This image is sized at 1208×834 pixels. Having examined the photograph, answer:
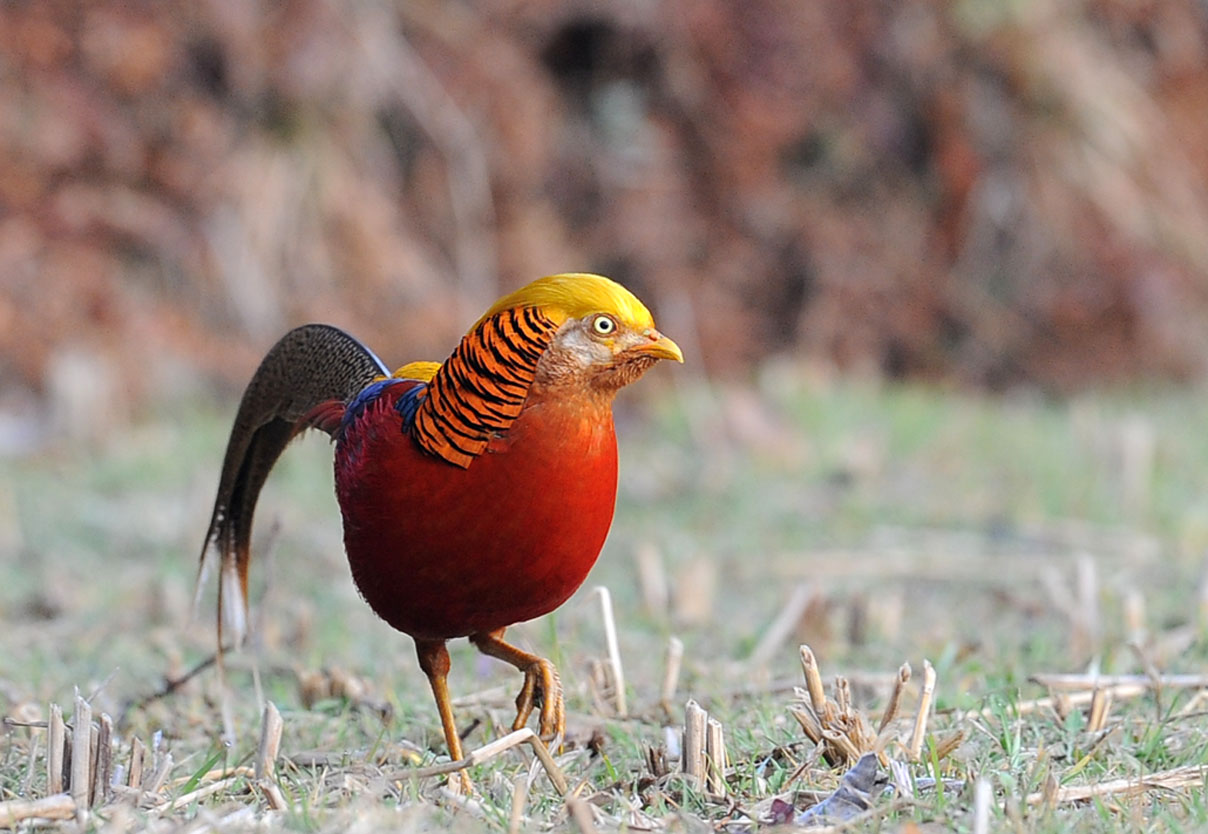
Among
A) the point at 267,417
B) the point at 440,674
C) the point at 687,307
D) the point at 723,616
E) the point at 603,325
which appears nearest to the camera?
the point at 603,325

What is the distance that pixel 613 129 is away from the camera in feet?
30.2

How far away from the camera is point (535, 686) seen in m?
2.47

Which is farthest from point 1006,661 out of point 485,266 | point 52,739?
point 485,266

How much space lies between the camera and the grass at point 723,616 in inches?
85.8

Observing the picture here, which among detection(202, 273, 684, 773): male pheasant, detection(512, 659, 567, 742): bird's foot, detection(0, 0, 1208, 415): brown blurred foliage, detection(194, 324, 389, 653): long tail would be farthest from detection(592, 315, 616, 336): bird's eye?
detection(0, 0, 1208, 415): brown blurred foliage

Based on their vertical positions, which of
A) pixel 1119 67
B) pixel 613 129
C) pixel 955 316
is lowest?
pixel 955 316

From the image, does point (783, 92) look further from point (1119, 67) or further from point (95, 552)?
point (95, 552)

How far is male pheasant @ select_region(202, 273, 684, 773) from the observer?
2078 millimetres

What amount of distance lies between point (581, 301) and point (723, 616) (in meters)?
2.23

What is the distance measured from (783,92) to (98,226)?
4.21 m

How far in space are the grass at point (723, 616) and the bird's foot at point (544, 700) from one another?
0.07 meters

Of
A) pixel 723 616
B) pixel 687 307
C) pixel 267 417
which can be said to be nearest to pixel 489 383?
pixel 267 417

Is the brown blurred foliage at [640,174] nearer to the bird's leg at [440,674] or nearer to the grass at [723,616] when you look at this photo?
the grass at [723,616]

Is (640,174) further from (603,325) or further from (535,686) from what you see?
(603,325)
